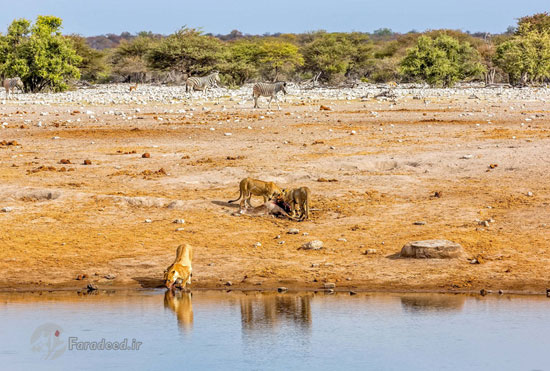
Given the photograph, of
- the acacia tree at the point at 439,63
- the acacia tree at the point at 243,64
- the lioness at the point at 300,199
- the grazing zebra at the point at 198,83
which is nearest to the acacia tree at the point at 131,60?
the acacia tree at the point at 243,64

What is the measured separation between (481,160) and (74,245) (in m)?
8.48

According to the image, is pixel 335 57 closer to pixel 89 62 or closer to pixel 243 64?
pixel 243 64

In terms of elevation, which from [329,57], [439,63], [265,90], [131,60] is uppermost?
[131,60]

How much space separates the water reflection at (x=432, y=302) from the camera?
9.43 m

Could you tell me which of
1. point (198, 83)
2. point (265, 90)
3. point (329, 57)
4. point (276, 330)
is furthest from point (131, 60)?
point (276, 330)

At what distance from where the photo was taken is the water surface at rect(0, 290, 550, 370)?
782 centimetres

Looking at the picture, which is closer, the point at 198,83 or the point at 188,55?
the point at 198,83

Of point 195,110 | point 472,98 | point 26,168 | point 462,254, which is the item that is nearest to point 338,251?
point 462,254

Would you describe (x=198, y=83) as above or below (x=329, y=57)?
below

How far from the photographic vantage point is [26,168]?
56.0ft

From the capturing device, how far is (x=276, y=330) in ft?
28.5

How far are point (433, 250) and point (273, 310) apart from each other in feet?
8.73

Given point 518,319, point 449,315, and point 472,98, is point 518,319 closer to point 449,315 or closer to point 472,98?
point 449,315

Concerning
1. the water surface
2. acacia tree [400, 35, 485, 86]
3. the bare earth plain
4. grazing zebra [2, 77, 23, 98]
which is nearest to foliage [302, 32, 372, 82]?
acacia tree [400, 35, 485, 86]
